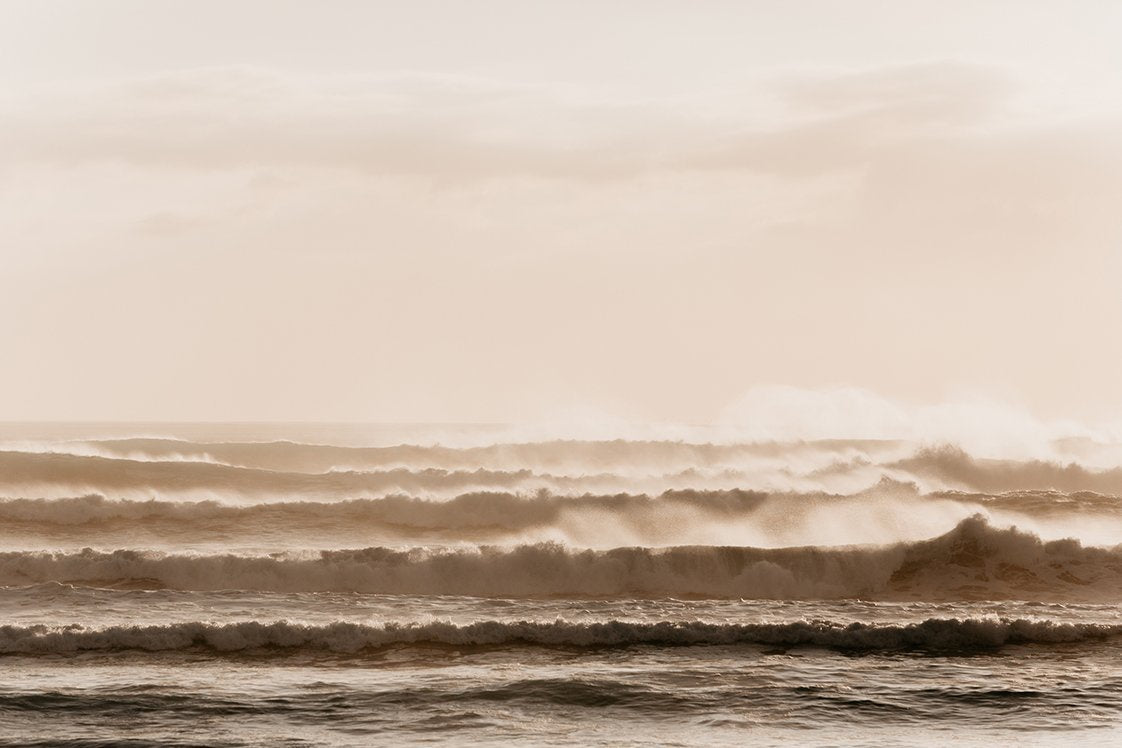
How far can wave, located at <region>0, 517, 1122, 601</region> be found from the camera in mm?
18109

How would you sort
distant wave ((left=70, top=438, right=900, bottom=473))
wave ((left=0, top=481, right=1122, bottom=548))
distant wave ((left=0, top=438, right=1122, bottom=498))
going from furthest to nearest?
distant wave ((left=70, top=438, right=900, bottom=473))
distant wave ((left=0, top=438, right=1122, bottom=498))
wave ((left=0, top=481, right=1122, bottom=548))

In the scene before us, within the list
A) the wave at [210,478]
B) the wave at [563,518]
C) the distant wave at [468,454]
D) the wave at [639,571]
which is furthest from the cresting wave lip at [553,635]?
the distant wave at [468,454]

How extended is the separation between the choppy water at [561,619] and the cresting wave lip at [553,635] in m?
0.04

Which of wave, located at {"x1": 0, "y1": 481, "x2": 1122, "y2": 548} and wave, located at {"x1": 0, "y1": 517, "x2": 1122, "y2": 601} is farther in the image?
wave, located at {"x1": 0, "y1": 481, "x2": 1122, "y2": 548}

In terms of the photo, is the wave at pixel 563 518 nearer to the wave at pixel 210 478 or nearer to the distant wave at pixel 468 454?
the wave at pixel 210 478

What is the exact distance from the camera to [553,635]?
14.1 m

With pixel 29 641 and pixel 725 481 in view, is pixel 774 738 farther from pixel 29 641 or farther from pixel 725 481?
pixel 725 481

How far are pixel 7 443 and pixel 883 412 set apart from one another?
41.7 m

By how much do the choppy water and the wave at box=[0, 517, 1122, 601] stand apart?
44 millimetres

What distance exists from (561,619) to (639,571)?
4498 millimetres

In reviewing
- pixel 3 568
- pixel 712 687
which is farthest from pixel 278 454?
pixel 712 687

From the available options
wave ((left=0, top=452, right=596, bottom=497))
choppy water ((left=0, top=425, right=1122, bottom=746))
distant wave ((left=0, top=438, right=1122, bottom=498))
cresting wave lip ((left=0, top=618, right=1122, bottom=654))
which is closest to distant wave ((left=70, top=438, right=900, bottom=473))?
distant wave ((left=0, top=438, right=1122, bottom=498))

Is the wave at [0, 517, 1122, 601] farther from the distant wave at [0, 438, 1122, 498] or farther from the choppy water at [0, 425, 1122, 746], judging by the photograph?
the distant wave at [0, 438, 1122, 498]

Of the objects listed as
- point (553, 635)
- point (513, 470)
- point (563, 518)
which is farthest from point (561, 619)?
point (513, 470)
